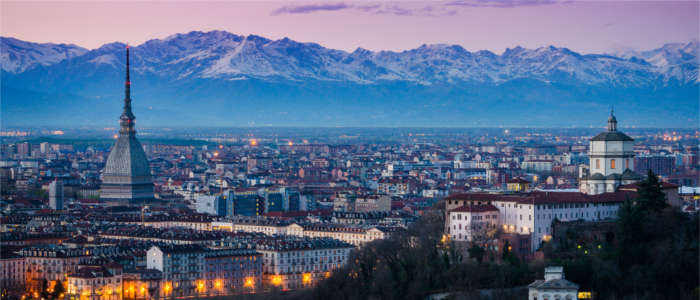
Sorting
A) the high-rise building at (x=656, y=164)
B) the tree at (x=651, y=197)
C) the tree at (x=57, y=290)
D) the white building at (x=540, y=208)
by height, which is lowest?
the tree at (x=57, y=290)

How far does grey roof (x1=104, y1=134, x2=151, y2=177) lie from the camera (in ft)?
411

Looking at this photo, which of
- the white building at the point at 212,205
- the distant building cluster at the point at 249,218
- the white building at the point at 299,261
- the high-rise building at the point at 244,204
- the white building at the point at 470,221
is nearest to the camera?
the white building at the point at 470,221

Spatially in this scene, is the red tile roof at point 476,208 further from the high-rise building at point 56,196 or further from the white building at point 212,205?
the high-rise building at point 56,196

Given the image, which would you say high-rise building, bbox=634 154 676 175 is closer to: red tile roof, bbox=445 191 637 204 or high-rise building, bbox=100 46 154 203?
high-rise building, bbox=100 46 154 203

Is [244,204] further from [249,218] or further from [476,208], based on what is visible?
[476,208]

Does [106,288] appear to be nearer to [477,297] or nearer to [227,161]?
[477,297]

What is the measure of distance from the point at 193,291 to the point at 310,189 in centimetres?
6203

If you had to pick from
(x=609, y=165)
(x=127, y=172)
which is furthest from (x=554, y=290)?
(x=127, y=172)

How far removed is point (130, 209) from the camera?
→ 4328 inches

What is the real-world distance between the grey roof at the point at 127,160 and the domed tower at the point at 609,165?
63912 millimetres

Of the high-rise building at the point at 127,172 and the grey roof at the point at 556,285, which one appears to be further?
the high-rise building at the point at 127,172

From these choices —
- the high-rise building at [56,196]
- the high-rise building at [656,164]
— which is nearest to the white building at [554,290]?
the high-rise building at [56,196]

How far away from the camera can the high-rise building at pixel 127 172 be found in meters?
124

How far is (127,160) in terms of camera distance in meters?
127
